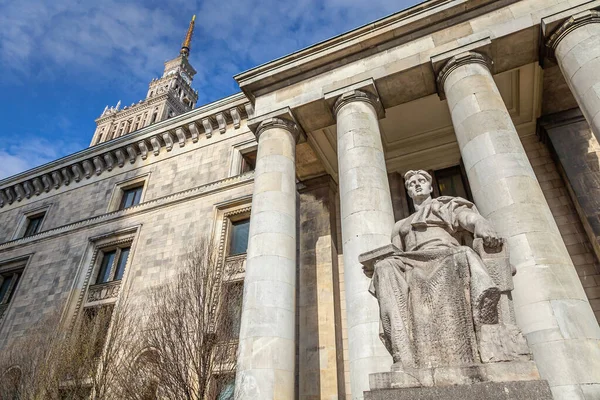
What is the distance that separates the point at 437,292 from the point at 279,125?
960cm

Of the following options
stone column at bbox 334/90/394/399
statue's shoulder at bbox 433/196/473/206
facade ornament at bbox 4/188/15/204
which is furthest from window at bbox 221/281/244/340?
facade ornament at bbox 4/188/15/204

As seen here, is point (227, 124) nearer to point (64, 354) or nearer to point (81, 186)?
point (81, 186)

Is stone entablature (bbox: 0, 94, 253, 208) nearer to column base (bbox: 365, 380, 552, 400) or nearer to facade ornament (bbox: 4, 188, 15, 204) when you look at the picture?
facade ornament (bbox: 4, 188, 15, 204)

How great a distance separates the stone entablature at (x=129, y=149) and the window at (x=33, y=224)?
1.77 meters

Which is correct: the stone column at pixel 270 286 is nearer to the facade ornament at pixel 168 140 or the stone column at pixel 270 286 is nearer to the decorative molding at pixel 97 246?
the decorative molding at pixel 97 246

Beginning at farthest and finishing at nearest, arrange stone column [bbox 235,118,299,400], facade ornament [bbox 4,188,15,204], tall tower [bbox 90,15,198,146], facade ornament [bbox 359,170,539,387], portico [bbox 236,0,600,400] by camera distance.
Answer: tall tower [bbox 90,15,198,146] → facade ornament [bbox 4,188,15,204] → stone column [bbox 235,118,299,400] → portico [bbox 236,0,600,400] → facade ornament [bbox 359,170,539,387]

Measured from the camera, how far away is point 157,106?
5819 centimetres

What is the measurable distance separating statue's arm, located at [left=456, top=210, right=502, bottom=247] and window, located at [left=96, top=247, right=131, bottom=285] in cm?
1842

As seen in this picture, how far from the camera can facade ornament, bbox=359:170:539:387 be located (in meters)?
3.53

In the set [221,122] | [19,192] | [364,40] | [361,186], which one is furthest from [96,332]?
[19,192]

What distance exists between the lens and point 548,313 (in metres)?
6.38

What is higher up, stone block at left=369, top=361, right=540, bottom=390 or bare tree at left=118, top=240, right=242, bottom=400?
bare tree at left=118, top=240, right=242, bottom=400

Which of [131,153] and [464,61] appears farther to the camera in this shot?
[131,153]

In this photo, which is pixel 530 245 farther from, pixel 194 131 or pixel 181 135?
pixel 181 135
